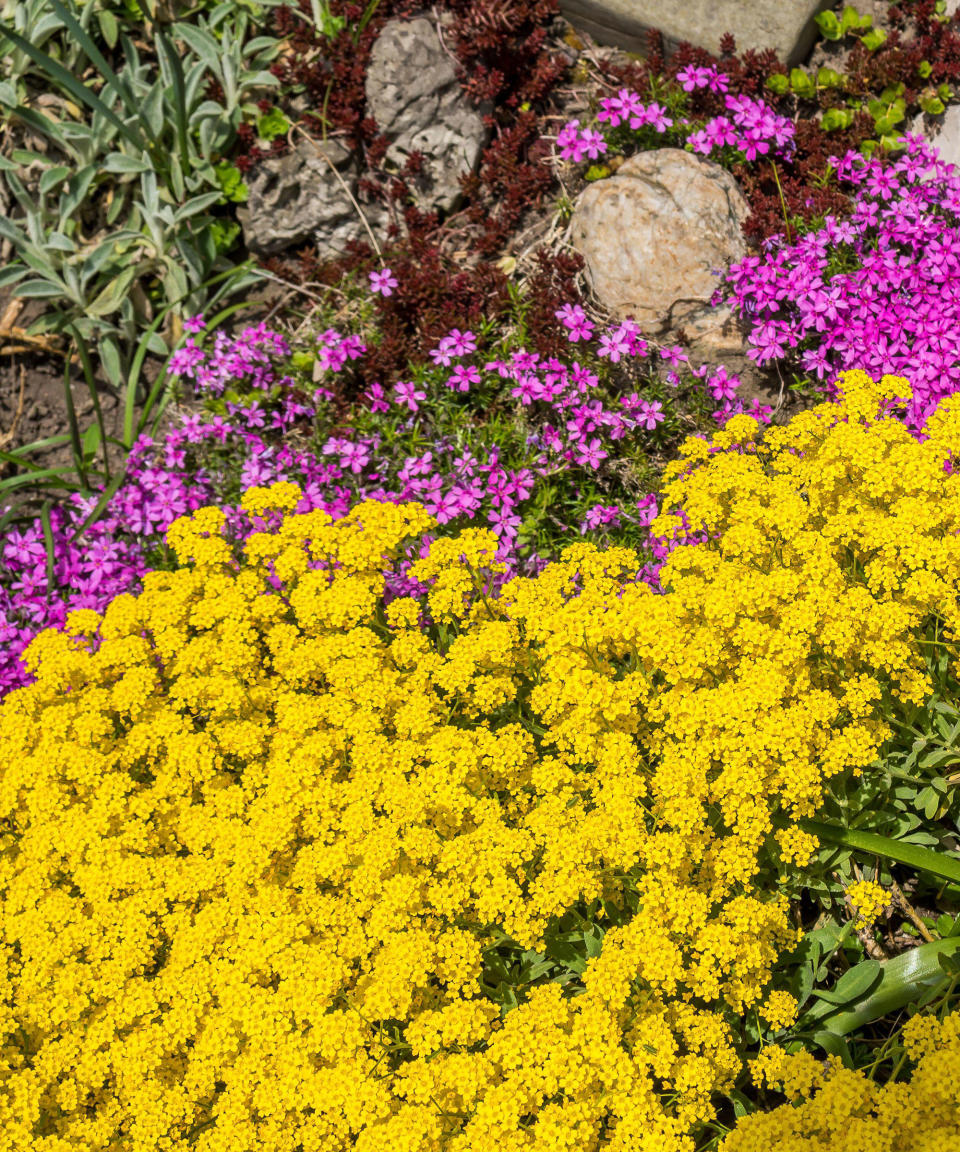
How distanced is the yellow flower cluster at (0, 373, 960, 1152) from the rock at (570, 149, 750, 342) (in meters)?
1.65

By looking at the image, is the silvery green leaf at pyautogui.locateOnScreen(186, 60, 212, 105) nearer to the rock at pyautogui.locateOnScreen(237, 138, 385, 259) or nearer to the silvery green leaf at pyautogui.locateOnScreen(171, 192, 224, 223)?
the rock at pyautogui.locateOnScreen(237, 138, 385, 259)

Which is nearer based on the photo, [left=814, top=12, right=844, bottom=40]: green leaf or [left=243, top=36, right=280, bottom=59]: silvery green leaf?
[left=814, top=12, right=844, bottom=40]: green leaf

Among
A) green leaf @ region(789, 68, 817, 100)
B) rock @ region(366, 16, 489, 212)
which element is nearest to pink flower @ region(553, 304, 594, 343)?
rock @ region(366, 16, 489, 212)

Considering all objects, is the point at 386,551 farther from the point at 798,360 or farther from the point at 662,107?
the point at 662,107

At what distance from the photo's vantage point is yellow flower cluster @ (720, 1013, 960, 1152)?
3006mm

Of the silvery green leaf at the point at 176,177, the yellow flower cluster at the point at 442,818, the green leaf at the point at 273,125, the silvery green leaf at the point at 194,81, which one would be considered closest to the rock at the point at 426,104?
the green leaf at the point at 273,125

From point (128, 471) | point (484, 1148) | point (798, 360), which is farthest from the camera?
point (128, 471)

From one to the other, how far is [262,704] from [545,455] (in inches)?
96.9

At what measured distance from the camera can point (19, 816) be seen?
4508mm

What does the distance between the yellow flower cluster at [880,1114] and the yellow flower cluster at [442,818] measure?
12.2 inches

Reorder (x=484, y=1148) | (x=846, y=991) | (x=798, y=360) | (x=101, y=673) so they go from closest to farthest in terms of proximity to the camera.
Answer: (x=484, y=1148) → (x=846, y=991) → (x=101, y=673) → (x=798, y=360)

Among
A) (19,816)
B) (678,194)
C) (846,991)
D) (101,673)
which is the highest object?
(678,194)

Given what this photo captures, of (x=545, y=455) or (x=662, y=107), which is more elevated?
(x=662, y=107)

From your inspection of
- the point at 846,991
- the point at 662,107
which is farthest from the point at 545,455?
the point at 846,991
